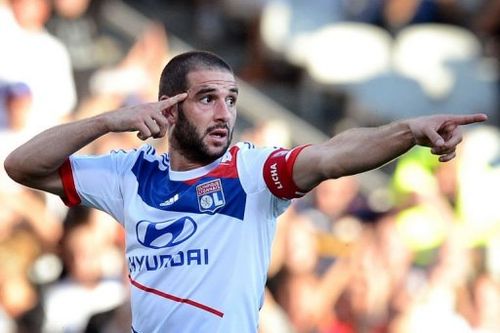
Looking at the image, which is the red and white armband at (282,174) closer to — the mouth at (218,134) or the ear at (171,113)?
the mouth at (218,134)

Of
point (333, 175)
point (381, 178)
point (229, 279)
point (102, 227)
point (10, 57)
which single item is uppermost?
point (333, 175)

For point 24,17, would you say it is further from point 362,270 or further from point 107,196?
point 107,196

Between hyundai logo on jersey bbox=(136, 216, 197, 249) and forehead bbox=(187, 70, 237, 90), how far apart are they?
1.93ft

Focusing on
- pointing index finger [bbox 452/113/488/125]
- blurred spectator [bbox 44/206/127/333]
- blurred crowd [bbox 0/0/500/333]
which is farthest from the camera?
blurred crowd [bbox 0/0/500/333]

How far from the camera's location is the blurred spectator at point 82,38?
12531 millimetres

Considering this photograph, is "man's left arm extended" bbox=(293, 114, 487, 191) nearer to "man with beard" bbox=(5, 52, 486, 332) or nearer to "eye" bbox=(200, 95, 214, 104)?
"man with beard" bbox=(5, 52, 486, 332)

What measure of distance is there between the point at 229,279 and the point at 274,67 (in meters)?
8.73

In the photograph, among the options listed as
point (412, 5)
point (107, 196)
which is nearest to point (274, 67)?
point (412, 5)

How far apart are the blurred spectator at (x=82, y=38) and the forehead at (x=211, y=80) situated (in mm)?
5626

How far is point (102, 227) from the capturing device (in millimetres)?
10820

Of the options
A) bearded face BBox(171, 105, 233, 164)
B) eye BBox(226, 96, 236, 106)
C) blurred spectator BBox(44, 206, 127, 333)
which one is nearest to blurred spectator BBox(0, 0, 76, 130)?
blurred spectator BBox(44, 206, 127, 333)

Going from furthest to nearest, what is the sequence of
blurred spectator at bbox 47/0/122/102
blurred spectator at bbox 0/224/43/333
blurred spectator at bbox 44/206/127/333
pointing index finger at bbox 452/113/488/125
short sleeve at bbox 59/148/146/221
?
blurred spectator at bbox 47/0/122/102 < blurred spectator at bbox 44/206/127/333 < blurred spectator at bbox 0/224/43/333 < short sleeve at bbox 59/148/146/221 < pointing index finger at bbox 452/113/488/125

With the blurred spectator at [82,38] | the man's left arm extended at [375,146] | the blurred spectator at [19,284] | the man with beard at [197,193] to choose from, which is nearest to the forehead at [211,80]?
the man with beard at [197,193]

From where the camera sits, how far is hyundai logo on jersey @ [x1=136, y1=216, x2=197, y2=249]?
6.39m
